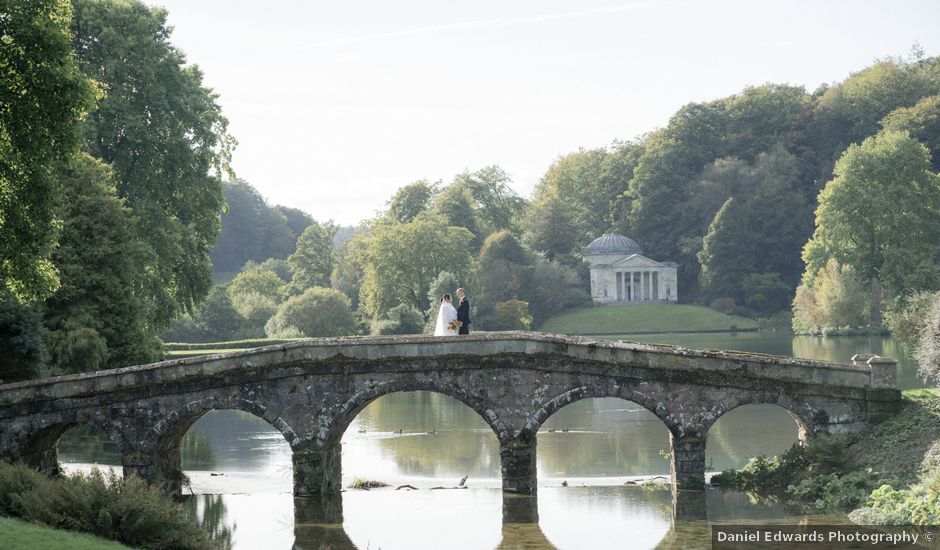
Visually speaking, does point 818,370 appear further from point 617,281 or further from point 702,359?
point 617,281

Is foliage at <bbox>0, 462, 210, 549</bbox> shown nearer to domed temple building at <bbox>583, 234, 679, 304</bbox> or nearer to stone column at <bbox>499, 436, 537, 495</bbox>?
stone column at <bbox>499, 436, 537, 495</bbox>

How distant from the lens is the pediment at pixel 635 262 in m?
116

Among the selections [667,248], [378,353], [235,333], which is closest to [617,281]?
[667,248]

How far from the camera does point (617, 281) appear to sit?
118875mm

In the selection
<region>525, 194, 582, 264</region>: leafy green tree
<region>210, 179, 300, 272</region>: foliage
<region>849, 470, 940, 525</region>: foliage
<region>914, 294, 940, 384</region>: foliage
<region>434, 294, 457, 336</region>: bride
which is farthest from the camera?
<region>210, 179, 300, 272</region>: foliage

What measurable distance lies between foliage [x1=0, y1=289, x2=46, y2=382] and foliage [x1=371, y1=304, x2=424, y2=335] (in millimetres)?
46163

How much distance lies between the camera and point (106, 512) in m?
18.4

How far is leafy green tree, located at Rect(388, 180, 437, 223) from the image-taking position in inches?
4102

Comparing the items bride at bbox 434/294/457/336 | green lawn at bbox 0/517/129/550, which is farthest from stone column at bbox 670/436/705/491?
green lawn at bbox 0/517/129/550

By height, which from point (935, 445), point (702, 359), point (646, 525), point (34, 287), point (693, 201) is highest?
point (693, 201)

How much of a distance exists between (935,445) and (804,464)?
3.19m

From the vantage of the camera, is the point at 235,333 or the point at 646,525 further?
the point at 235,333

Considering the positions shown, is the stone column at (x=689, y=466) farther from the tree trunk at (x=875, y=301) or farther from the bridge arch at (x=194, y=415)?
the tree trunk at (x=875, y=301)

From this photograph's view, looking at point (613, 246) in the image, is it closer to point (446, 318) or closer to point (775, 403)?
point (446, 318)
